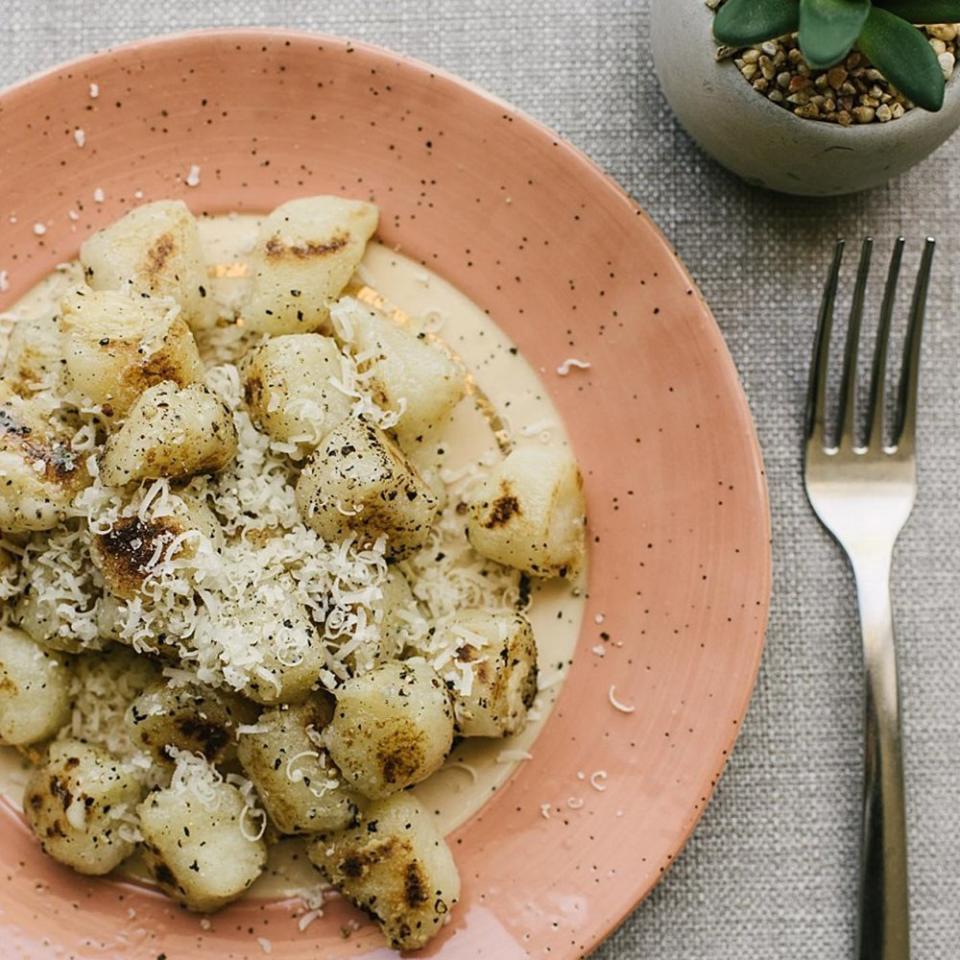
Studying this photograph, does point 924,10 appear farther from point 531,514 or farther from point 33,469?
point 33,469

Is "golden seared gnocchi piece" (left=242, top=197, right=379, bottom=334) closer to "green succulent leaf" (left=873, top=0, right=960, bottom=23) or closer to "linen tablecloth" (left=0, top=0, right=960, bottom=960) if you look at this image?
"linen tablecloth" (left=0, top=0, right=960, bottom=960)

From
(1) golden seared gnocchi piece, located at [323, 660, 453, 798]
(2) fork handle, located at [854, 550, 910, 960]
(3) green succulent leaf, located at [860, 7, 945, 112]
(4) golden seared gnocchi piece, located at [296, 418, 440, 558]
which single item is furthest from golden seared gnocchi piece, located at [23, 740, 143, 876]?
(3) green succulent leaf, located at [860, 7, 945, 112]

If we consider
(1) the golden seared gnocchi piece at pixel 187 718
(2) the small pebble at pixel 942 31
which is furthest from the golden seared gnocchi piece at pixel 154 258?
(2) the small pebble at pixel 942 31

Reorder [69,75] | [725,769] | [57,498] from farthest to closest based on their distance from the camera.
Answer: [725,769]
[69,75]
[57,498]

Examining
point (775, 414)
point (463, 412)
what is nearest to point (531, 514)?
point (463, 412)

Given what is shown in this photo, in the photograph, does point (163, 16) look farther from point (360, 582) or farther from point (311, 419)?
point (360, 582)

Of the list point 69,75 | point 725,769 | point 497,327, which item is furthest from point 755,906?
point 69,75
